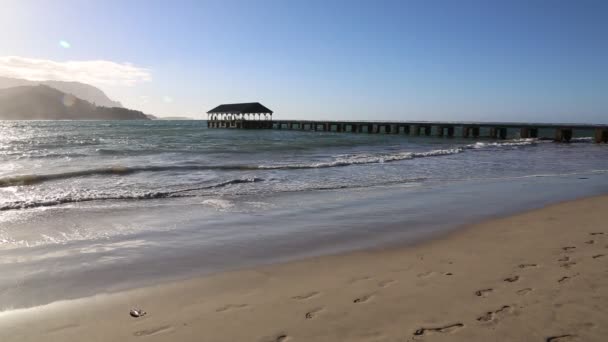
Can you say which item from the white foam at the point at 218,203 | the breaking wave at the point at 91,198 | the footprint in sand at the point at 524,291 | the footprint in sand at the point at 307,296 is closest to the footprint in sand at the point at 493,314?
the footprint in sand at the point at 524,291

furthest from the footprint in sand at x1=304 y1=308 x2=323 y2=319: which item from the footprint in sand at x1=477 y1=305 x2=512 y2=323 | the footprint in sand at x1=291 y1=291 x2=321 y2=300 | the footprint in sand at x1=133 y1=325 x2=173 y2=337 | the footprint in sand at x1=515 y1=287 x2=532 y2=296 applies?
the footprint in sand at x1=515 y1=287 x2=532 y2=296

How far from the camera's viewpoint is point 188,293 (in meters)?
3.94

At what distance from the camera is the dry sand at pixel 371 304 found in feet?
9.73

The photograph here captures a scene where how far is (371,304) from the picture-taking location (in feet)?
11.4

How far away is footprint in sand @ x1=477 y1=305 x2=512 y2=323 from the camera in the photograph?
3.09 m

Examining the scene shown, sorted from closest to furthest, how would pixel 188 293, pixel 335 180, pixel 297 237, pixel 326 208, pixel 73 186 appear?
1. pixel 188 293
2. pixel 297 237
3. pixel 326 208
4. pixel 73 186
5. pixel 335 180

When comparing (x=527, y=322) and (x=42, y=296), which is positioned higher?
(x=527, y=322)

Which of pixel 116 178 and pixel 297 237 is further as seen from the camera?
pixel 116 178

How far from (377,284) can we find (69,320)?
8.88 feet

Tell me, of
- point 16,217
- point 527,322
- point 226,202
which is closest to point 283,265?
point 527,322

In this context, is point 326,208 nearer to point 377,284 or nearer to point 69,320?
point 377,284

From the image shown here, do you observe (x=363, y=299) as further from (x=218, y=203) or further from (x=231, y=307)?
(x=218, y=203)

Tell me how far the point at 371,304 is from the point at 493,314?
37.0 inches

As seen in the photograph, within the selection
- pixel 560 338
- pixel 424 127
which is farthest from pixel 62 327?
pixel 424 127
